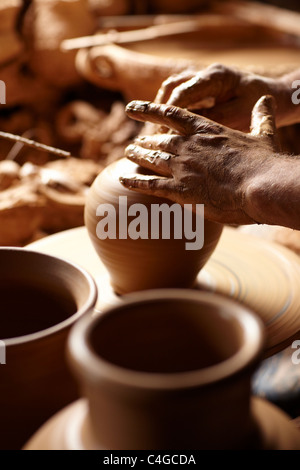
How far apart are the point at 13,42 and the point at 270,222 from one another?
11.1ft

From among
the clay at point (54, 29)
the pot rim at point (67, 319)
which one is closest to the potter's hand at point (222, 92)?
the pot rim at point (67, 319)

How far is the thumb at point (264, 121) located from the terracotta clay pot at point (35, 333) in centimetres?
60

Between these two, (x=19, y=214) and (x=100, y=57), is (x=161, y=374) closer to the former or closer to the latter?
(x=19, y=214)

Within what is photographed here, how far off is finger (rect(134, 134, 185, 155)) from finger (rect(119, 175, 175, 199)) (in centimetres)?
7

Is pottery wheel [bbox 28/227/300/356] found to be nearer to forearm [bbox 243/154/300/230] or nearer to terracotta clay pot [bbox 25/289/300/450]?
forearm [bbox 243/154/300/230]

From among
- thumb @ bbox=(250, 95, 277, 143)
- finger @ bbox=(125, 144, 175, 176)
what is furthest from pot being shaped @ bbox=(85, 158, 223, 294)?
thumb @ bbox=(250, 95, 277, 143)

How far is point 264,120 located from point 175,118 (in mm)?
244

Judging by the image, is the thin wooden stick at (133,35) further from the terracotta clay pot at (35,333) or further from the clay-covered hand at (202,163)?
the terracotta clay pot at (35,333)

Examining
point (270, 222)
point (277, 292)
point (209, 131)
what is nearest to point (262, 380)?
point (277, 292)

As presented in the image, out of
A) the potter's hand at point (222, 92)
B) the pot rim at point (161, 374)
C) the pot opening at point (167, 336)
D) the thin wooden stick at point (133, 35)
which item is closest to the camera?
the pot rim at point (161, 374)

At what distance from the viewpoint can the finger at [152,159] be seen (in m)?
1.31

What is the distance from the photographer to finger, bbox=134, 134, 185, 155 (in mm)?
1314

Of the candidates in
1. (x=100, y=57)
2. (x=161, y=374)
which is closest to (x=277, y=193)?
(x=161, y=374)

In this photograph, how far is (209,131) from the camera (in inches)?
51.3
